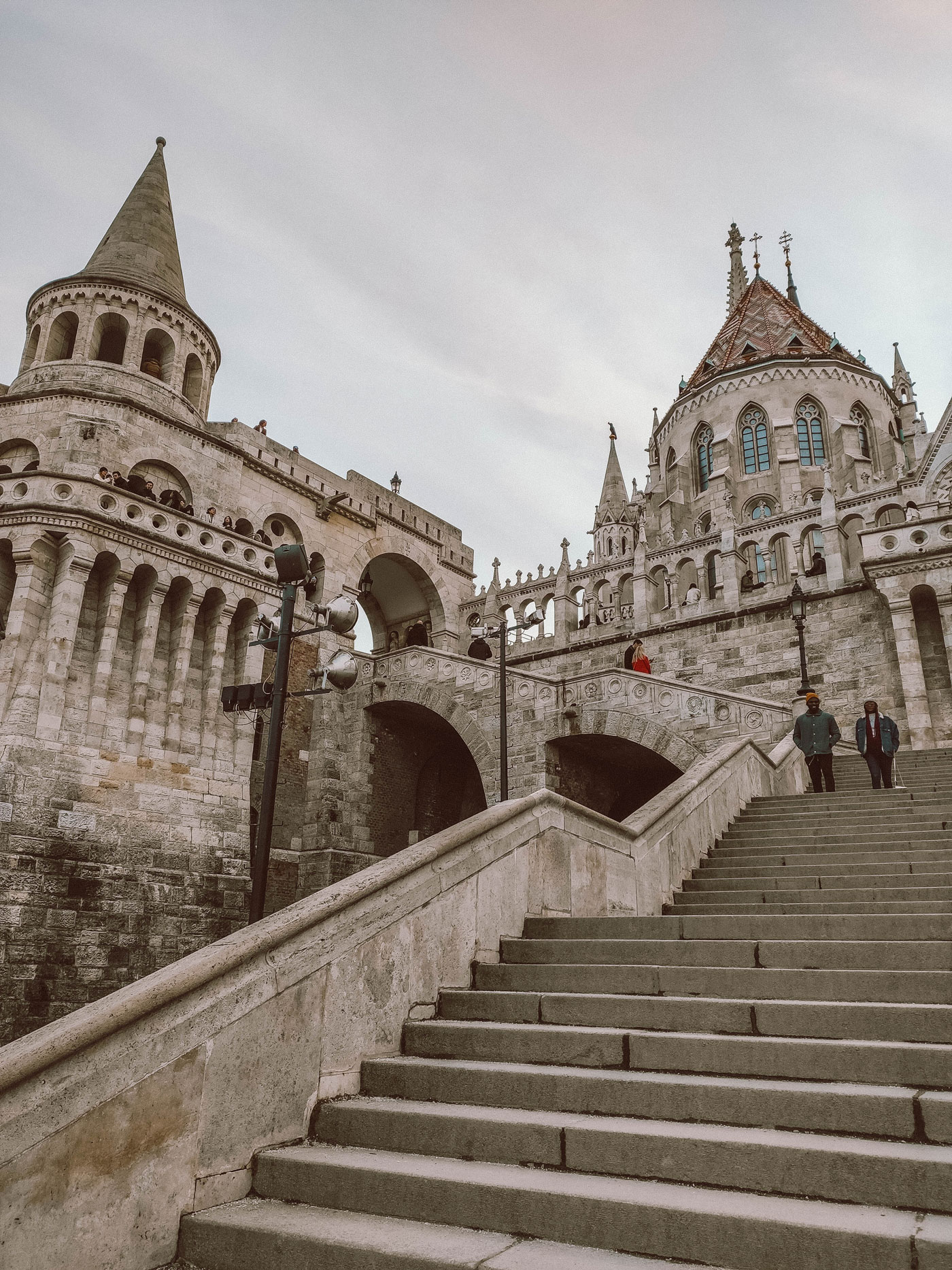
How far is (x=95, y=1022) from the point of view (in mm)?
3377

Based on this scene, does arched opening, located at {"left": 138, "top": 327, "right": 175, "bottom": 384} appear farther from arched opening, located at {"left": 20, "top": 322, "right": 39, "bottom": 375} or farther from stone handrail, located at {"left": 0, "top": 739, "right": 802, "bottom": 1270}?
stone handrail, located at {"left": 0, "top": 739, "right": 802, "bottom": 1270}

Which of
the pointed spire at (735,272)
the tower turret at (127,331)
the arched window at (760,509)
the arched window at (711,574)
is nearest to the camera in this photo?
the tower turret at (127,331)

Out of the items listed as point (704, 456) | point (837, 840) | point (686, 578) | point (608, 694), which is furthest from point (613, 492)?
point (837, 840)

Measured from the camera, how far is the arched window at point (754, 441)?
36.5 meters

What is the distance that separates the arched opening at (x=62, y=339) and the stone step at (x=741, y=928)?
20.1 meters

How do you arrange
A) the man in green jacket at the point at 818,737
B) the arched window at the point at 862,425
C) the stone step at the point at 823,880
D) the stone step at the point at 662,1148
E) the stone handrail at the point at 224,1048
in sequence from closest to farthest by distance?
the stone step at the point at 662,1148
the stone handrail at the point at 224,1048
the stone step at the point at 823,880
the man in green jacket at the point at 818,737
the arched window at the point at 862,425

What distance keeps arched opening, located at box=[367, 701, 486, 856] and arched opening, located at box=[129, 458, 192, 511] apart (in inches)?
266

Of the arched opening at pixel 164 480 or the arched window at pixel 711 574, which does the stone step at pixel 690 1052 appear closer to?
the arched opening at pixel 164 480

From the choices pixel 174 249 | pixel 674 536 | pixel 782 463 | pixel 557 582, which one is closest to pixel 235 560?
pixel 174 249

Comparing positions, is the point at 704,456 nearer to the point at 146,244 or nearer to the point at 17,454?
the point at 146,244

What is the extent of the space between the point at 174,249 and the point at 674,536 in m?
20.5

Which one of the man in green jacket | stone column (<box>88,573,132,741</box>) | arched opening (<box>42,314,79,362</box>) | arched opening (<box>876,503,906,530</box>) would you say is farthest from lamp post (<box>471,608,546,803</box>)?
arched opening (<box>876,503,906,530</box>)

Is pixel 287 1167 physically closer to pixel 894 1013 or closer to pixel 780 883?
pixel 894 1013

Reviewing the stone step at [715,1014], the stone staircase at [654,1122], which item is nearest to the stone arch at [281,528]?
the stone staircase at [654,1122]
